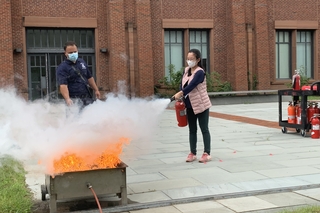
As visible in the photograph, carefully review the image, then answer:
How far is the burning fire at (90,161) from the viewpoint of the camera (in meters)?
4.95

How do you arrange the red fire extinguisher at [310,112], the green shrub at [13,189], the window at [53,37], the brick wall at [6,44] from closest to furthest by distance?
the green shrub at [13,189]
the red fire extinguisher at [310,112]
the brick wall at [6,44]
the window at [53,37]

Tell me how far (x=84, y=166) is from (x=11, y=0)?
19660 millimetres

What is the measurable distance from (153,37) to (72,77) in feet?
61.6

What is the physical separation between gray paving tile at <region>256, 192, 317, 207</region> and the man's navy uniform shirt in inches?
134

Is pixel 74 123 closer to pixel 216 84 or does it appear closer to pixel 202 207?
pixel 202 207

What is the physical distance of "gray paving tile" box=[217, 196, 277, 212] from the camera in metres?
4.99

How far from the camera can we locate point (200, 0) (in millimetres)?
26156

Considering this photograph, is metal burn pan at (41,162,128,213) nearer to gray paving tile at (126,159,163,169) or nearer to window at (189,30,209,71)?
gray paving tile at (126,159,163,169)

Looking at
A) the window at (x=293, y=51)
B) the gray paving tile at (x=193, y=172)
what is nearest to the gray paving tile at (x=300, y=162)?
the gray paving tile at (x=193, y=172)

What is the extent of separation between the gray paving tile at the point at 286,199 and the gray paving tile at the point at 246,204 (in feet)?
0.37

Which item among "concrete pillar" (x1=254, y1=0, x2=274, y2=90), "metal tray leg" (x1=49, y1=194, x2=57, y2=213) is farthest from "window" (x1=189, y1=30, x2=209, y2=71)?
"metal tray leg" (x1=49, y1=194, x2=57, y2=213)

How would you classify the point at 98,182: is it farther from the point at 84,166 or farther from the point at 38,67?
the point at 38,67

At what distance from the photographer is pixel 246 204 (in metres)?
5.14

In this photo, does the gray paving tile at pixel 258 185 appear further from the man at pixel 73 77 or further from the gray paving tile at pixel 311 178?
the man at pixel 73 77
